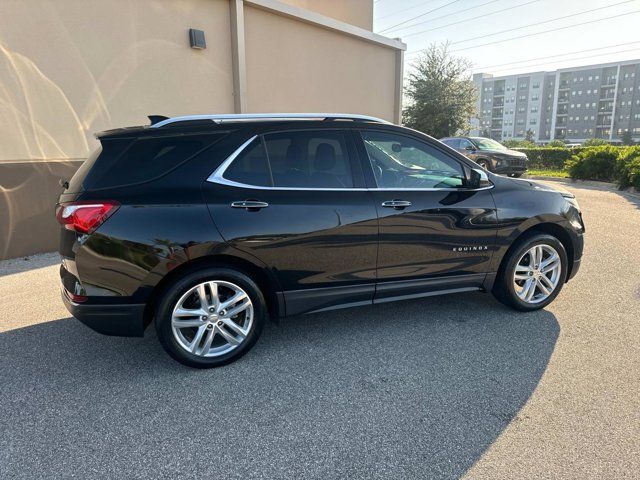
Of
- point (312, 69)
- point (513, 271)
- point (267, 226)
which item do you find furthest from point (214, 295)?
point (312, 69)

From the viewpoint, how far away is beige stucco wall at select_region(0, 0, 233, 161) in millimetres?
6043

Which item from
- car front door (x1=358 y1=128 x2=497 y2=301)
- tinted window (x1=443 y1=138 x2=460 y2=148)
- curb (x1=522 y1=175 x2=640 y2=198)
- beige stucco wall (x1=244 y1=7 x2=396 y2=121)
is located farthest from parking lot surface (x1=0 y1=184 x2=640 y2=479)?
tinted window (x1=443 y1=138 x2=460 y2=148)

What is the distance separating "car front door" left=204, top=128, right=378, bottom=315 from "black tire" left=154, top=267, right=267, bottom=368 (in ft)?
0.68

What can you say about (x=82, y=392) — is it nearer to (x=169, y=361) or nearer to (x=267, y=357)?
(x=169, y=361)

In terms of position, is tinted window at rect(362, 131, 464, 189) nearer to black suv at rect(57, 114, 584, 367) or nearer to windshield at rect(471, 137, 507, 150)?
black suv at rect(57, 114, 584, 367)

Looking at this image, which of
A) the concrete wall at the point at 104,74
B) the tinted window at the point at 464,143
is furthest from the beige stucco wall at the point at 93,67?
the tinted window at the point at 464,143

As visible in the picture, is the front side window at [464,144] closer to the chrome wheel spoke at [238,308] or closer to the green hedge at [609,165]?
the green hedge at [609,165]

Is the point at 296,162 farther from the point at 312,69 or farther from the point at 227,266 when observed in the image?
the point at 312,69

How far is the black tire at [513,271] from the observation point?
4086 mm

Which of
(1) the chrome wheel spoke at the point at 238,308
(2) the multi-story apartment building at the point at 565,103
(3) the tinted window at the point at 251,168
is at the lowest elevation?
(1) the chrome wheel spoke at the point at 238,308

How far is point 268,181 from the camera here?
3.32m

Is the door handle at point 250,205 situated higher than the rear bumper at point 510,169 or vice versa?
the door handle at point 250,205

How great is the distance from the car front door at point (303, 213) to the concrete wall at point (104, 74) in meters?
4.68

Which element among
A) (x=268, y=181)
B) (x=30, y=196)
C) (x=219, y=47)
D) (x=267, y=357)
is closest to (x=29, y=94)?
(x=30, y=196)
